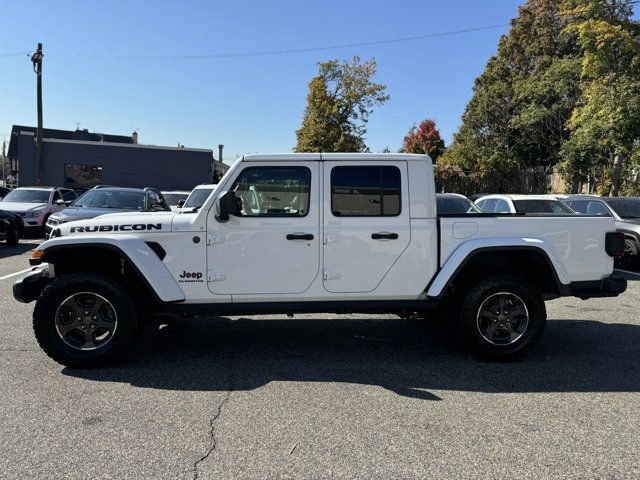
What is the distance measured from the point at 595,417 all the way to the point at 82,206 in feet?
35.3

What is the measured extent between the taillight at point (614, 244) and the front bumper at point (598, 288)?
262mm

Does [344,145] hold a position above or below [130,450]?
above

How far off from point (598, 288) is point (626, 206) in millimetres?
8645

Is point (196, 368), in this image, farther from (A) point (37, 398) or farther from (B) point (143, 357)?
(A) point (37, 398)

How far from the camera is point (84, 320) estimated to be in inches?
183

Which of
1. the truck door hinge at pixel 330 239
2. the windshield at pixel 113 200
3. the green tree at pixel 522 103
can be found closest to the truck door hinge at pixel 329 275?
the truck door hinge at pixel 330 239

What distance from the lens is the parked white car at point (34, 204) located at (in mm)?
15336

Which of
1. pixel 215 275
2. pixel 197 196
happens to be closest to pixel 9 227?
pixel 197 196

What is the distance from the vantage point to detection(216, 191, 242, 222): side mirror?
452cm

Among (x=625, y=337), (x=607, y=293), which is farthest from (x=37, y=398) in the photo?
(x=625, y=337)

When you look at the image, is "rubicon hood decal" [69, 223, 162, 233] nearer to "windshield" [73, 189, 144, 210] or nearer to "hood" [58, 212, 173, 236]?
"hood" [58, 212, 173, 236]

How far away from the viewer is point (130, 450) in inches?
126

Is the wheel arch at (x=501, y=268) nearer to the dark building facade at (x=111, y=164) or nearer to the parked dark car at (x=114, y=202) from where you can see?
the parked dark car at (x=114, y=202)

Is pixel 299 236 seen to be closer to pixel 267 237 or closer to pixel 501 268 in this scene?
pixel 267 237
